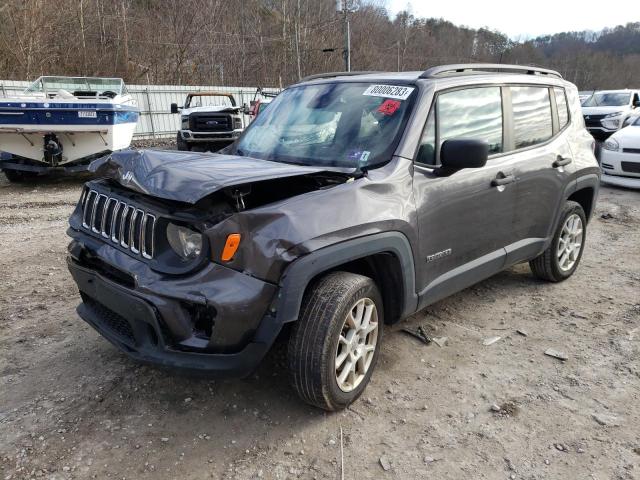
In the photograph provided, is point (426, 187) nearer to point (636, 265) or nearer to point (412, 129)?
point (412, 129)

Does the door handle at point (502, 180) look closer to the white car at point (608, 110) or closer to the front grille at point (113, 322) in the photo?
the front grille at point (113, 322)

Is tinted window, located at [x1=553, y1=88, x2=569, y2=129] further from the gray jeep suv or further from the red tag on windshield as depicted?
the red tag on windshield

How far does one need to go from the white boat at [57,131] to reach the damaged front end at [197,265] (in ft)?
24.2

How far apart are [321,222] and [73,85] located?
1389 centimetres

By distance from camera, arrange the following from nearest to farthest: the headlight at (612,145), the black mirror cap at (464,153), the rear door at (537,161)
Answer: the black mirror cap at (464,153)
the rear door at (537,161)
the headlight at (612,145)

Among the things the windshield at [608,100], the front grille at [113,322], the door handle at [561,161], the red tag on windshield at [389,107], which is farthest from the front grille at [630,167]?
the front grille at [113,322]

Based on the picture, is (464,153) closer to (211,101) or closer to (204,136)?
(204,136)

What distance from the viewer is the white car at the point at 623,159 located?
9.41m

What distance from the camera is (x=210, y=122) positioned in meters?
13.5

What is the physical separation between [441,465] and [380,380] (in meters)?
0.76

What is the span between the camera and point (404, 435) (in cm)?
265

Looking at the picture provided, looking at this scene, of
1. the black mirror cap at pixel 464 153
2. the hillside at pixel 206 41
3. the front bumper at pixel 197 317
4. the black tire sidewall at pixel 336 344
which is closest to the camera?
the front bumper at pixel 197 317

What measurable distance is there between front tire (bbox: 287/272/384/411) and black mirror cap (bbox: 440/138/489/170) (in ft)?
2.86

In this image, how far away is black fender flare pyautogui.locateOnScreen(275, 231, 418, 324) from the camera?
2.38 meters
